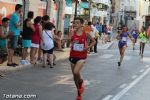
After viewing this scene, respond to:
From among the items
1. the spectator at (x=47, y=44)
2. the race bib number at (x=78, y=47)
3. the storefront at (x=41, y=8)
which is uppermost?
the storefront at (x=41, y=8)

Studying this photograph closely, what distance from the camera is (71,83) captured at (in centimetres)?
1486

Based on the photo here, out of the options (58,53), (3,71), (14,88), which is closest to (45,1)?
(58,53)

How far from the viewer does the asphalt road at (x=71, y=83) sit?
12.4 m

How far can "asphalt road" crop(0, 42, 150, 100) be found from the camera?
1244 centimetres

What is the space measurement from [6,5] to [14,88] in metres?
10.2

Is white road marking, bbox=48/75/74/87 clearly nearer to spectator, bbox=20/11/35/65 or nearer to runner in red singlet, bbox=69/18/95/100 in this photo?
spectator, bbox=20/11/35/65

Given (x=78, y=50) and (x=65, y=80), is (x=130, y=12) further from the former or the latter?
(x=78, y=50)

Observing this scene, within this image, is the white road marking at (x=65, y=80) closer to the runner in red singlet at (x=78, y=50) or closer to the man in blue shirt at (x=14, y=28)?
the man in blue shirt at (x=14, y=28)

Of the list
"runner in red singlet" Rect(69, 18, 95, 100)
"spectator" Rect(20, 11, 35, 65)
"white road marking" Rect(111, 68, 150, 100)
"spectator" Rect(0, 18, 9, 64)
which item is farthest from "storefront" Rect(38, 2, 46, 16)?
"runner in red singlet" Rect(69, 18, 95, 100)

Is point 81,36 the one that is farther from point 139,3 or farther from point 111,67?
point 139,3

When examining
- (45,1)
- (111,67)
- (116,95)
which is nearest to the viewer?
(116,95)

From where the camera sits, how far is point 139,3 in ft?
310

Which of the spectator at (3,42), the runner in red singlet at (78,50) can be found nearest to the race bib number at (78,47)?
the runner in red singlet at (78,50)

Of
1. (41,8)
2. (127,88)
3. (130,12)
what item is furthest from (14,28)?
(130,12)
